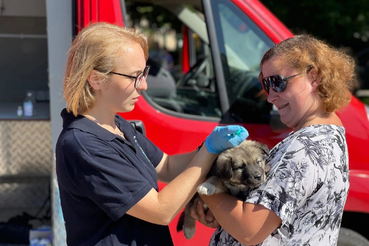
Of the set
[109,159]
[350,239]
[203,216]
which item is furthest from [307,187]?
[350,239]

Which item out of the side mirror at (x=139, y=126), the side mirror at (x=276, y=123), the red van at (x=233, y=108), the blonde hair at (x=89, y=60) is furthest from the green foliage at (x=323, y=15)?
the blonde hair at (x=89, y=60)

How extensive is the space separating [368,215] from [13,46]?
10.2 ft

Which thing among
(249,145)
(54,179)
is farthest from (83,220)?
(54,179)

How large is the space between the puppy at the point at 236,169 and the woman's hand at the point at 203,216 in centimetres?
16

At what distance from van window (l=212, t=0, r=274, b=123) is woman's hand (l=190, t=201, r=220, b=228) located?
3.24 ft

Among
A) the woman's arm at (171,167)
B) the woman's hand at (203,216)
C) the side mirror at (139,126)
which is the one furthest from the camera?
the side mirror at (139,126)

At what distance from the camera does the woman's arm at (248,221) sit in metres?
1.62

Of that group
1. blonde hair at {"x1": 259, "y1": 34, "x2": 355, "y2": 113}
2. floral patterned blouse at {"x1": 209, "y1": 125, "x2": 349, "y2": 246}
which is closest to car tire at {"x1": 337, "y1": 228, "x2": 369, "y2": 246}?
floral patterned blouse at {"x1": 209, "y1": 125, "x2": 349, "y2": 246}

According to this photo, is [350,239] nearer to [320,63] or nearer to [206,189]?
[206,189]

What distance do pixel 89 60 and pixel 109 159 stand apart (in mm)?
427

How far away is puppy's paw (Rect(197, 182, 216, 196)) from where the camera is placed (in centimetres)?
188

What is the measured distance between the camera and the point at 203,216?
2.08 meters

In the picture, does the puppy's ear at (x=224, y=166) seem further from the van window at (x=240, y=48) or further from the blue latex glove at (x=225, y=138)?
the van window at (x=240, y=48)

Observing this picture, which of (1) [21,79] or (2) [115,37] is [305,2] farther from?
(2) [115,37]
